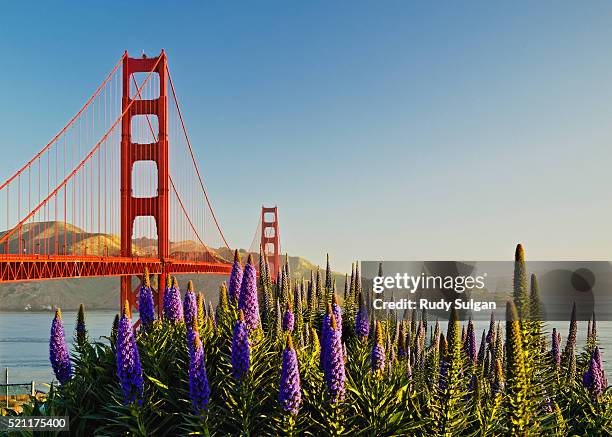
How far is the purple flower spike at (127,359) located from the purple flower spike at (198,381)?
0.92 meters

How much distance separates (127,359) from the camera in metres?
8.03

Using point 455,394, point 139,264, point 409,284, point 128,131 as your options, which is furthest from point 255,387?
point 128,131

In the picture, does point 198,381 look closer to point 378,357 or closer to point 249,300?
point 249,300

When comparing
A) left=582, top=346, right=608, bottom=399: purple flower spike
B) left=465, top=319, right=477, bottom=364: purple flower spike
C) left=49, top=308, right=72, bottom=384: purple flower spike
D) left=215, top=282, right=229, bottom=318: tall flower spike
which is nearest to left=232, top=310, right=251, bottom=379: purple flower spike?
left=215, top=282, right=229, bottom=318: tall flower spike

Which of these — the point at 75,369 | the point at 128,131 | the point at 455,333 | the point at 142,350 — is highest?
the point at 128,131

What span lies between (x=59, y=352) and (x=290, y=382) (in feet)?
18.3

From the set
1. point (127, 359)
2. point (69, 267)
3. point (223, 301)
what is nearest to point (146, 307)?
point (223, 301)

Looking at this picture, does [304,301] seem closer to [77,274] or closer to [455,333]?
[455,333]

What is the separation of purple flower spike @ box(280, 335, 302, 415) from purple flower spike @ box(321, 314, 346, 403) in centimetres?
42

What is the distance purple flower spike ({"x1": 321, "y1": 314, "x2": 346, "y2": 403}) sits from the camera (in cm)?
724

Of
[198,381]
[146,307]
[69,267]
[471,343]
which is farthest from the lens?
[69,267]

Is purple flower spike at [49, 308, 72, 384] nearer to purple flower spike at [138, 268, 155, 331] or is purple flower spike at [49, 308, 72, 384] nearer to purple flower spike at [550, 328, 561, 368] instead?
purple flower spike at [138, 268, 155, 331]

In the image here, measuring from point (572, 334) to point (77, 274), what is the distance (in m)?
28.2

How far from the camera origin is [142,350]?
10.1 m
